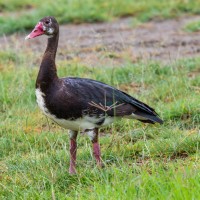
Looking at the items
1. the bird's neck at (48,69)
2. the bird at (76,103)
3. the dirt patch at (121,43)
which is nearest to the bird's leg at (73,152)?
the bird at (76,103)

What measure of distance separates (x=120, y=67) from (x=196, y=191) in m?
4.86

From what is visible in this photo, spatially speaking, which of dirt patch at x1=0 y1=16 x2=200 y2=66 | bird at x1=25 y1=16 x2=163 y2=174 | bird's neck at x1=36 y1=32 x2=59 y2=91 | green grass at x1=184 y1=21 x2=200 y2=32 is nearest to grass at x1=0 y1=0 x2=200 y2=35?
dirt patch at x1=0 y1=16 x2=200 y2=66

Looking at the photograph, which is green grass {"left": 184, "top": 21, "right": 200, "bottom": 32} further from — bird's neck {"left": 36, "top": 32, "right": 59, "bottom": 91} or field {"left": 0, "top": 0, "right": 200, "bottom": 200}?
bird's neck {"left": 36, "top": 32, "right": 59, "bottom": 91}

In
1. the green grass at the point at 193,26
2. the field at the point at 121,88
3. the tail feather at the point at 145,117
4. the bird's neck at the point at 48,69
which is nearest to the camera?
the field at the point at 121,88

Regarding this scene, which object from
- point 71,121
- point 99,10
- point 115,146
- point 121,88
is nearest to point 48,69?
point 71,121

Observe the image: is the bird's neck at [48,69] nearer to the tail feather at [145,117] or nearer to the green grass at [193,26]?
the tail feather at [145,117]

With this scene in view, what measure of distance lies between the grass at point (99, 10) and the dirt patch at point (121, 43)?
24 cm

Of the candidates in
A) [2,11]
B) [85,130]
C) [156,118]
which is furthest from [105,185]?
[2,11]

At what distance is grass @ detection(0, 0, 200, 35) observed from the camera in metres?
13.3

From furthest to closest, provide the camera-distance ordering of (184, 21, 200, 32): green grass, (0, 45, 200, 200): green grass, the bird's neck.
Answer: (184, 21, 200, 32): green grass → the bird's neck → (0, 45, 200, 200): green grass

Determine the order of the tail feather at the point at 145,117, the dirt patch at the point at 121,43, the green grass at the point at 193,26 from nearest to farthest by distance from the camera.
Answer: the tail feather at the point at 145,117 → the dirt patch at the point at 121,43 → the green grass at the point at 193,26

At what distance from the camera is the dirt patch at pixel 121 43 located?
10.2 metres

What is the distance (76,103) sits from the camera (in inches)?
234

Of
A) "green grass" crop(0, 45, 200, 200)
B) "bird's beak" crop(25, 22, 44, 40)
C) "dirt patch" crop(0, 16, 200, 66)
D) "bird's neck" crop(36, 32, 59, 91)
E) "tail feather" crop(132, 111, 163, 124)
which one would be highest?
"bird's beak" crop(25, 22, 44, 40)
